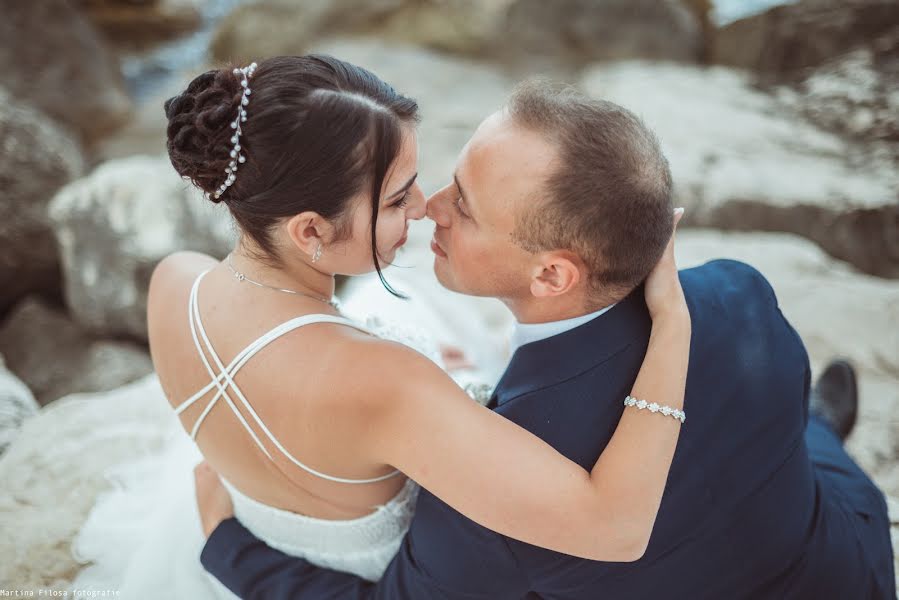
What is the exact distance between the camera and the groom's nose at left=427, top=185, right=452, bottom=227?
1.79 m

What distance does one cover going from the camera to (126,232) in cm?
399

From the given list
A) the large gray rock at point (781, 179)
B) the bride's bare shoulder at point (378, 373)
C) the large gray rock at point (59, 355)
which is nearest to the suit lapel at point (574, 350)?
the bride's bare shoulder at point (378, 373)

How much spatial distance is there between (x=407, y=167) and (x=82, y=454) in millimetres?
1774

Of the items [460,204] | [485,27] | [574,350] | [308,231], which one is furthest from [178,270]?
[485,27]

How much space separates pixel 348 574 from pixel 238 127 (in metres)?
1.18

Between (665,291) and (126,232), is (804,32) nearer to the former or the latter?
(665,291)

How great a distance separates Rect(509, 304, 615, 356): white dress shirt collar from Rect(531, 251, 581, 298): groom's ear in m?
0.08

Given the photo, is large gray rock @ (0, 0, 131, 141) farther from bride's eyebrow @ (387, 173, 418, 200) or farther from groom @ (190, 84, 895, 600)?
groom @ (190, 84, 895, 600)

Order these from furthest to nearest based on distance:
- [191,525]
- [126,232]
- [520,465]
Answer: [126,232], [191,525], [520,465]

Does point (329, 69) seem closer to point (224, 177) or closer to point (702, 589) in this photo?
point (224, 177)

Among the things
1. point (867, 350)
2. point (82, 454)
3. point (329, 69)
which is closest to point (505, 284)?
point (329, 69)

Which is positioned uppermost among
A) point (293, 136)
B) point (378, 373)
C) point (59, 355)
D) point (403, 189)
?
point (293, 136)

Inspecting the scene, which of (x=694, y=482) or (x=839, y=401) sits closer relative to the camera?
(x=694, y=482)

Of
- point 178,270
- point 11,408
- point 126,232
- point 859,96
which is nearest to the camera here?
point 178,270
